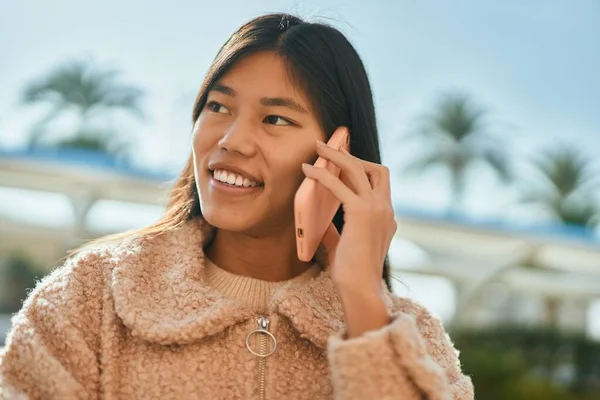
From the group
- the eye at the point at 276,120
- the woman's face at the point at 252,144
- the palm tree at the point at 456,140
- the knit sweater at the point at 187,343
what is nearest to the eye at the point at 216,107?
the woman's face at the point at 252,144

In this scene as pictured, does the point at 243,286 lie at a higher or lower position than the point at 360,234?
lower

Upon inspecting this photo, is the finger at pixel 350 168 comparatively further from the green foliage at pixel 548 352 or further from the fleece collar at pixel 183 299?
the green foliage at pixel 548 352

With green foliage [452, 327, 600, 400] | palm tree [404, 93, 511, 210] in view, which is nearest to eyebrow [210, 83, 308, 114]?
green foliage [452, 327, 600, 400]

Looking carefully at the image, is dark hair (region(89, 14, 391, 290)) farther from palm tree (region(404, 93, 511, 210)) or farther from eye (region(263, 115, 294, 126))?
palm tree (region(404, 93, 511, 210))

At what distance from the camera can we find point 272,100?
7.28 feet

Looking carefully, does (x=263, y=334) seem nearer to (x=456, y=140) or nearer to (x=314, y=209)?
(x=314, y=209)

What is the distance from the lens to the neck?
2.37 meters

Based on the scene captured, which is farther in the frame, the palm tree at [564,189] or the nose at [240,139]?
the palm tree at [564,189]

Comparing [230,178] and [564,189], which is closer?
[230,178]

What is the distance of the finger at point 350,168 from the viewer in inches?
85.1

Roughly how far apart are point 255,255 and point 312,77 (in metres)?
0.53

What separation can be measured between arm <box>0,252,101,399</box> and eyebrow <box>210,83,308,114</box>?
0.60m

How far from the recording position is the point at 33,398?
195 cm

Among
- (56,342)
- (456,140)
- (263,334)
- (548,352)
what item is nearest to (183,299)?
(263,334)
